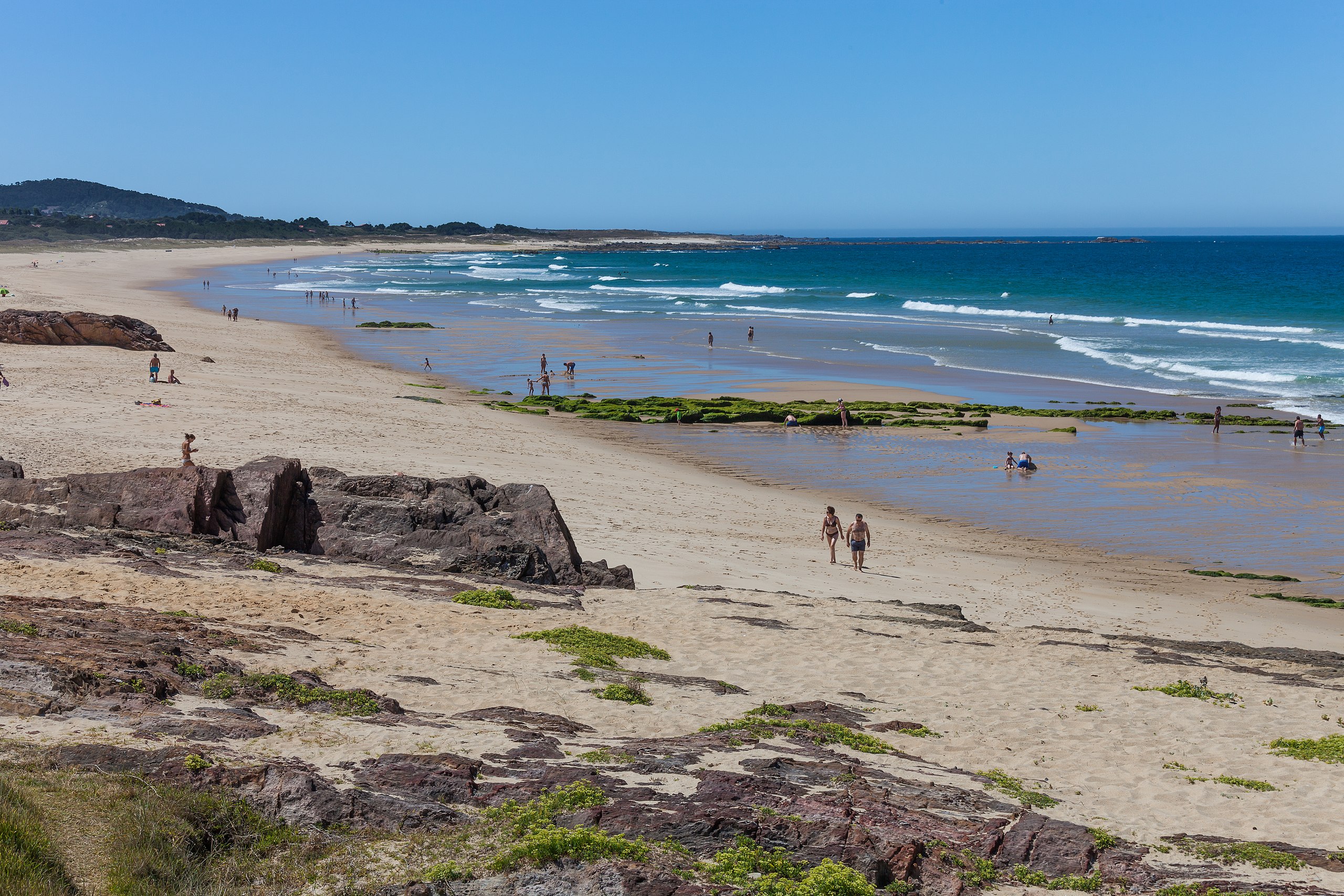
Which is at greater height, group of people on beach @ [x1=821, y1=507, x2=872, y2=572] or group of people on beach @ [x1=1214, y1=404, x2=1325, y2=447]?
group of people on beach @ [x1=1214, y1=404, x2=1325, y2=447]

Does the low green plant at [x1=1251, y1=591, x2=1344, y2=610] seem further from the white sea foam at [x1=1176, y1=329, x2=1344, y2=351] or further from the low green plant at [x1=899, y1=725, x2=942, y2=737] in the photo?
the white sea foam at [x1=1176, y1=329, x2=1344, y2=351]

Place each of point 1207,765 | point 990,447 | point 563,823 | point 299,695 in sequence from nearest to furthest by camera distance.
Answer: point 563,823, point 299,695, point 1207,765, point 990,447

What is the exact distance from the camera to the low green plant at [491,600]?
12508mm

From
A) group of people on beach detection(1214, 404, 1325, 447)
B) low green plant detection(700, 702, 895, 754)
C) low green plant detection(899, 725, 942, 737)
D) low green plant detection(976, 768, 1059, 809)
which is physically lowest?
low green plant detection(899, 725, 942, 737)

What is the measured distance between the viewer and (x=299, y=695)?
8570 mm

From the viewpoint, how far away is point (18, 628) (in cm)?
889

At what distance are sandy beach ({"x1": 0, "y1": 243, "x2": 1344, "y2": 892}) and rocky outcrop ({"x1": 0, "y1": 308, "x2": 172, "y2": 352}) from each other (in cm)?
1053

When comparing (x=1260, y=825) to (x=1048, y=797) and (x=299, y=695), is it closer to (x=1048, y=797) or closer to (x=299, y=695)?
(x=1048, y=797)

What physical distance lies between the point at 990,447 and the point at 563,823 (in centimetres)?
2400

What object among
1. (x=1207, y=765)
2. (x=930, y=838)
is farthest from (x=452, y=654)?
(x=1207, y=765)

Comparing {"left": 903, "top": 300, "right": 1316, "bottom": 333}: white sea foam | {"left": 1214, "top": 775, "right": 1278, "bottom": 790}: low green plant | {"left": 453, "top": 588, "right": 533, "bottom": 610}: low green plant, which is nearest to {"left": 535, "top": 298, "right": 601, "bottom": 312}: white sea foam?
{"left": 903, "top": 300, "right": 1316, "bottom": 333}: white sea foam

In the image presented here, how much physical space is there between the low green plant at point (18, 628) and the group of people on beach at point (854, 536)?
11.5 meters

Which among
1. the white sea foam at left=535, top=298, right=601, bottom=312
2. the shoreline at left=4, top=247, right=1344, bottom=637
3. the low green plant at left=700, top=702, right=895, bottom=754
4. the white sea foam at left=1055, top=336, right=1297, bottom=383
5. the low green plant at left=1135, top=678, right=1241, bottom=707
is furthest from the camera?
the white sea foam at left=535, top=298, right=601, bottom=312

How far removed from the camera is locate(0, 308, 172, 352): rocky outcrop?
3569 cm
